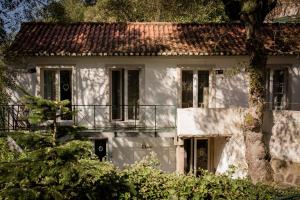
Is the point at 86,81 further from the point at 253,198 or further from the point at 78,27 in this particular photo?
the point at 253,198

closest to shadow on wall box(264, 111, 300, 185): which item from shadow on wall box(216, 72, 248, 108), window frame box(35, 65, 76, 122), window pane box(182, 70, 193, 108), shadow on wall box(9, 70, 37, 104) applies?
shadow on wall box(216, 72, 248, 108)

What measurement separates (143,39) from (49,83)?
15.2 ft

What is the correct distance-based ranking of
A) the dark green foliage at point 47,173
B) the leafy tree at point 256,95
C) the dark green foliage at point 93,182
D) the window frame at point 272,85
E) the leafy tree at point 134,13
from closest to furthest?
the dark green foliage at point 47,173, the dark green foliage at point 93,182, the leafy tree at point 256,95, the window frame at point 272,85, the leafy tree at point 134,13

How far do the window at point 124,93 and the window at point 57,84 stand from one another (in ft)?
6.35

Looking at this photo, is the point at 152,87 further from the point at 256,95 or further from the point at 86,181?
the point at 86,181

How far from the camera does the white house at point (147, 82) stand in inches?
652

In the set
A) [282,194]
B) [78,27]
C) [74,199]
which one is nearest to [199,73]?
[78,27]

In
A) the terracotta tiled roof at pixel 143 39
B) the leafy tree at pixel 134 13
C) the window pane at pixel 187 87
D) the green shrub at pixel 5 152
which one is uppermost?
the leafy tree at pixel 134 13

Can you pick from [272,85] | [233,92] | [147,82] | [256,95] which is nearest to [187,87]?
[147,82]

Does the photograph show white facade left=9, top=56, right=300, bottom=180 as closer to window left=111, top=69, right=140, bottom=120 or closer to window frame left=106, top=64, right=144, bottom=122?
window frame left=106, top=64, right=144, bottom=122

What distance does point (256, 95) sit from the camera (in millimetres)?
13734

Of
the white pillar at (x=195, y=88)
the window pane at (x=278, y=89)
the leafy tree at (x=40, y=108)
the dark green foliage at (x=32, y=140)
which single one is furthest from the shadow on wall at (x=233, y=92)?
the dark green foliage at (x=32, y=140)

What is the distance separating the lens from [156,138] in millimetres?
16703

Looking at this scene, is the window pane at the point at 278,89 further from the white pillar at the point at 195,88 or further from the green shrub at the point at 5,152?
the green shrub at the point at 5,152
